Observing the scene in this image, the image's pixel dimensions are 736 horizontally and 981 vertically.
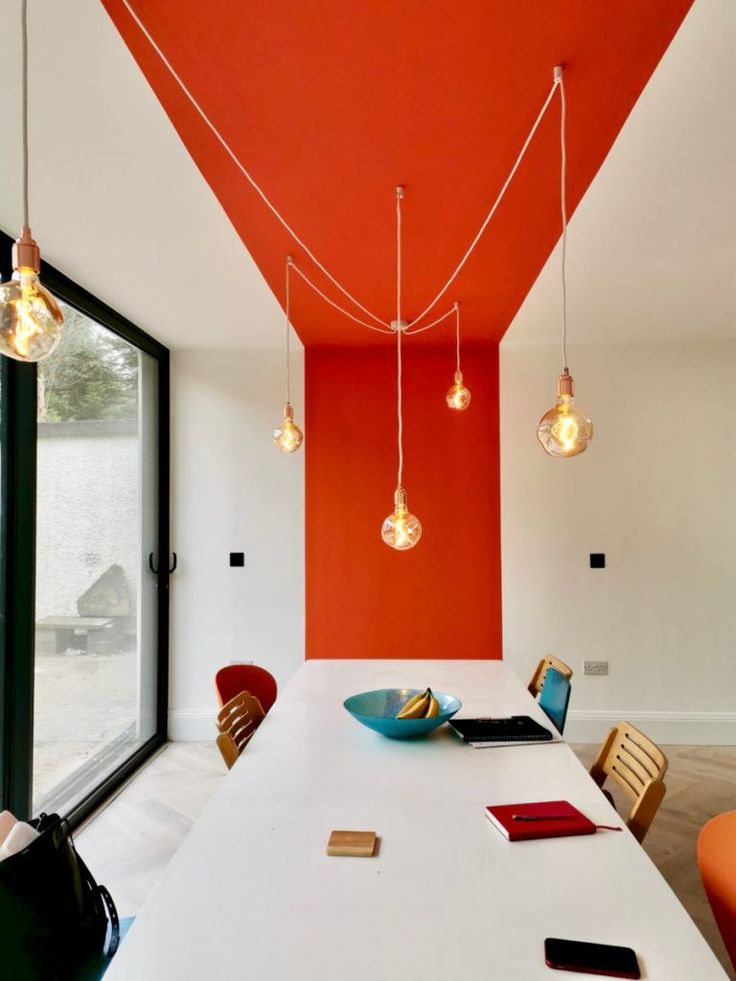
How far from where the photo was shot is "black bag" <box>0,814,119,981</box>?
4.01 feet

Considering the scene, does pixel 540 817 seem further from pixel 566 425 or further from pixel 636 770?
pixel 566 425

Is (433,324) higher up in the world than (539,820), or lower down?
higher up

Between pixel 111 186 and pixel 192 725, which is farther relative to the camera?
pixel 192 725

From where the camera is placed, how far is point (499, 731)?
2141 millimetres

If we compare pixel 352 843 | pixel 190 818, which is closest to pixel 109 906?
pixel 352 843

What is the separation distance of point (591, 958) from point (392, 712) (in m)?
1.40

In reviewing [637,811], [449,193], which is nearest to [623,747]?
[637,811]

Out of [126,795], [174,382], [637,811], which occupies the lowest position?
[126,795]

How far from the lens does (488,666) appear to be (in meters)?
3.28

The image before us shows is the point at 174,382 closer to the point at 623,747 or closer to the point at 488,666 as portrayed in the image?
the point at 488,666

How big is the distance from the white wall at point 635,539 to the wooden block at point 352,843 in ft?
10.3

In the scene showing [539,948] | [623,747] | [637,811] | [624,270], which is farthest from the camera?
[624,270]

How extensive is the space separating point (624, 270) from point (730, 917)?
268 cm

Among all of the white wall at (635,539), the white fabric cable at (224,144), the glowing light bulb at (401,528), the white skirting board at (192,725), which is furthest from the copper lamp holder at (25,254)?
the white skirting board at (192,725)
